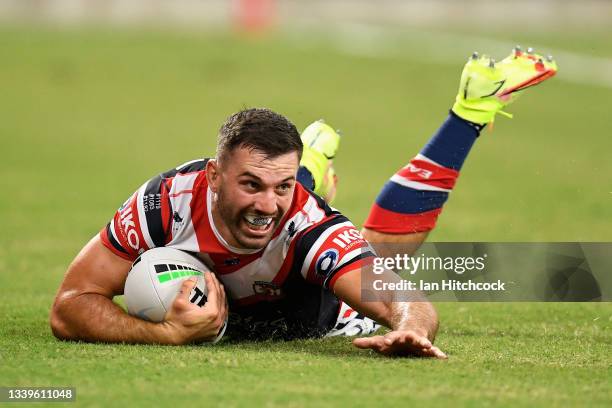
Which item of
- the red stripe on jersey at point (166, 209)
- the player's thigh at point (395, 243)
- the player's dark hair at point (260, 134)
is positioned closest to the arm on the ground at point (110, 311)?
the red stripe on jersey at point (166, 209)

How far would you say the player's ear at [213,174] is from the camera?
6.38m

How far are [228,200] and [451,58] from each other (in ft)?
73.2

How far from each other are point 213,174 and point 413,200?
6.35 ft

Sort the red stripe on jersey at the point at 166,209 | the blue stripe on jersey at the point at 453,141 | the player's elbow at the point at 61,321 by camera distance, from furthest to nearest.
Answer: the blue stripe on jersey at the point at 453,141 → the red stripe on jersey at the point at 166,209 → the player's elbow at the point at 61,321

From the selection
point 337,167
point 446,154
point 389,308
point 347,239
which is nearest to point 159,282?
point 347,239

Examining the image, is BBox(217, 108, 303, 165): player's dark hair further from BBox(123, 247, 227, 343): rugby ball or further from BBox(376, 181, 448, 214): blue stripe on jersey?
BBox(376, 181, 448, 214): blue stripe on jersey

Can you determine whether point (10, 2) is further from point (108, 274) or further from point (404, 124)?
point (108, 274)

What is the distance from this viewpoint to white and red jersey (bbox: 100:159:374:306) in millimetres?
6434

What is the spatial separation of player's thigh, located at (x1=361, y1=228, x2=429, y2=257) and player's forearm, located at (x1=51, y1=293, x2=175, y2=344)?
6.75 ft


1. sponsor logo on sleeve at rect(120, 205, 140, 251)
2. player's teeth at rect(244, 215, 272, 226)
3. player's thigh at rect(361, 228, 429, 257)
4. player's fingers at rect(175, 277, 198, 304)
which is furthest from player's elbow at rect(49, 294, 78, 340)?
player's thigh at rect(361, 228, 429, 257)

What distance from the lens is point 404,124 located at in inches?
816

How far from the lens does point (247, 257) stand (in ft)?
21.4

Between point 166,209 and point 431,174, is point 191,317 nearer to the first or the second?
point 166,209

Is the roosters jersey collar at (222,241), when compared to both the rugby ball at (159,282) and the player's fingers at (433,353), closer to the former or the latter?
the rugby ball at (159,282)
